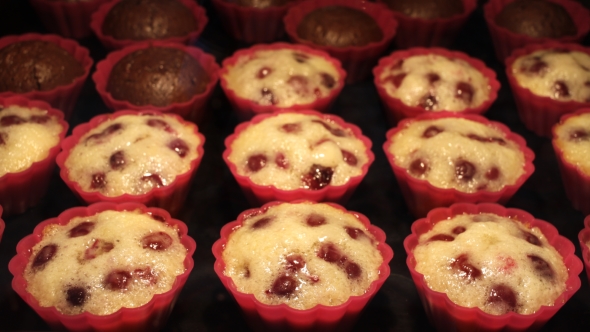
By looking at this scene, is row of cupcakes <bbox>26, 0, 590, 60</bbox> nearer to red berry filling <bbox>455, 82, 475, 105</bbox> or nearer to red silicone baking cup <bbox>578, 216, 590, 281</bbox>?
red berry filling <bbox>455, 82, 475, 105</bbox>

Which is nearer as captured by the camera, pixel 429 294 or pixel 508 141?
pixel 429 294

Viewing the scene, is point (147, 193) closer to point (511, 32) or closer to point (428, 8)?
point (428, 8)

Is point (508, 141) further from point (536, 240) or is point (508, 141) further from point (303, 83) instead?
point (303, 83)

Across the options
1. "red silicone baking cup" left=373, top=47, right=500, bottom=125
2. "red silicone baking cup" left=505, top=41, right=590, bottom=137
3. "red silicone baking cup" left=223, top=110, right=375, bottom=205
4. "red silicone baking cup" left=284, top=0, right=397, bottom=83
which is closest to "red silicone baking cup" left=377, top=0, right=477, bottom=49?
"red silicone baking cup" left=284, top=0, right=397, bottom=83

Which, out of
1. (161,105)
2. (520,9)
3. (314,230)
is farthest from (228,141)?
(520,9)

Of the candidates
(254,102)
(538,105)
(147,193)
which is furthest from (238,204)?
(538,105)
